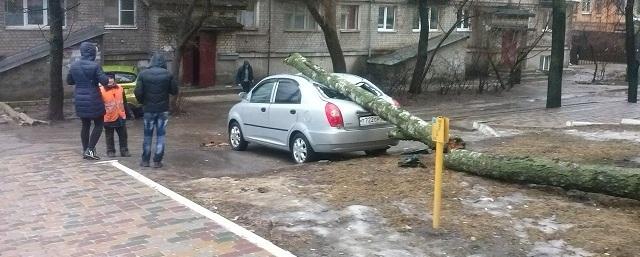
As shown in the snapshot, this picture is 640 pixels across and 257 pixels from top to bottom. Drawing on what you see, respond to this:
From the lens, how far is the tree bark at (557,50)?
21.5 m

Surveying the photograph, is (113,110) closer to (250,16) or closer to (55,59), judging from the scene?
(55,59)

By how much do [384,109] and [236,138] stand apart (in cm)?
330

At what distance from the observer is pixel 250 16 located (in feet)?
96.7

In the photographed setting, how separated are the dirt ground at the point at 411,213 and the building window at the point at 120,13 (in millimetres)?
19039

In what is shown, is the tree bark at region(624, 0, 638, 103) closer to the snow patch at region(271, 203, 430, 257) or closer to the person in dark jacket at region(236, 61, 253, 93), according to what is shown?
the person in dark jacket at region(236, 61, 253, 93)

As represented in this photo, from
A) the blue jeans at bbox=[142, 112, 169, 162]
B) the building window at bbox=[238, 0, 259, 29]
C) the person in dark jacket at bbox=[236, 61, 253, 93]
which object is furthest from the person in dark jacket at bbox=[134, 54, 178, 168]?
the building window at bbox=[238, 0, 259, 29]

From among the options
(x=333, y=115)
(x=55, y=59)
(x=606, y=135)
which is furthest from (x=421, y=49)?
(x=333, y=115)

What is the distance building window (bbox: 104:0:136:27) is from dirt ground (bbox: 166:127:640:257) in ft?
62.5

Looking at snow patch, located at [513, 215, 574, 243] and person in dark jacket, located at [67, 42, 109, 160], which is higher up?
person in dark jacket, located at [67, 42, 109, 160]

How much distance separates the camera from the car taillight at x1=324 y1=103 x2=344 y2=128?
9969 millimetres

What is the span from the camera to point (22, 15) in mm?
23906

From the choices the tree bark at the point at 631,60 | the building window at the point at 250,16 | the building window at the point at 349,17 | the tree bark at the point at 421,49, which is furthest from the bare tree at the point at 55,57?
the tree bark at the point at 631,60

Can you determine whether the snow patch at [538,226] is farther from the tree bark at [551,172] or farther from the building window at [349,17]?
the building window at [349,17]

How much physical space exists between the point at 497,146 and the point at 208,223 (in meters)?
5.86
